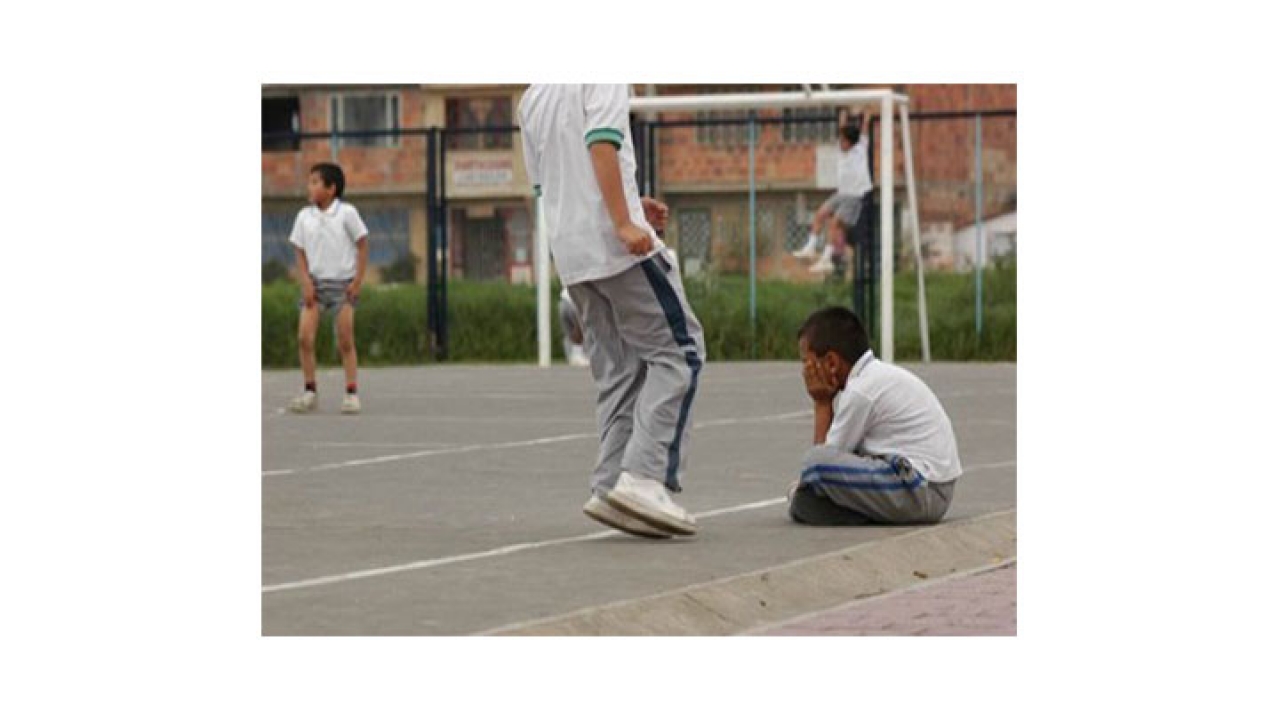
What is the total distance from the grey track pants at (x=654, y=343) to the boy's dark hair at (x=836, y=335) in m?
0.59

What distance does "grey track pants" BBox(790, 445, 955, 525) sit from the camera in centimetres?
845

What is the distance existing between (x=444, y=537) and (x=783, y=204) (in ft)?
68.2

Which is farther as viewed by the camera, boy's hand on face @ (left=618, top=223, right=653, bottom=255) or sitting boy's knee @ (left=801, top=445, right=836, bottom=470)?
sitting boy's knee @ (left=801, top=445, right=836, bottom=470)

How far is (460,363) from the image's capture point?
24.7m

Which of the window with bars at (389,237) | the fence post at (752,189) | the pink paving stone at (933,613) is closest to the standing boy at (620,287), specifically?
the pink paving stone at (933,613)

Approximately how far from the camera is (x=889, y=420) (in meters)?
8.47

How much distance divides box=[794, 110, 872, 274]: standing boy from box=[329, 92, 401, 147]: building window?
411 centimetres

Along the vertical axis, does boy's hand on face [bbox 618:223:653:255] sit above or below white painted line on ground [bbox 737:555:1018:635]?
above

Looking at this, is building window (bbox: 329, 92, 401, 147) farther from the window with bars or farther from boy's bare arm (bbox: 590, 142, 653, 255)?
boy's bare arm (bbox: 590, 142, 653, 255)

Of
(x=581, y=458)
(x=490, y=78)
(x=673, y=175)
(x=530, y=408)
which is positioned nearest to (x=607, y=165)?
(x=490, y=78)

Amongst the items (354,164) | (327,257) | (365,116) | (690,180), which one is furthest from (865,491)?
(365,116)

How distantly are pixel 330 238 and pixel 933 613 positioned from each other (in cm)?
908

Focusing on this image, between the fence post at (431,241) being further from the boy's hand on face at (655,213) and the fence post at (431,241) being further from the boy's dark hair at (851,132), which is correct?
the boy's hand on face at (655,213)

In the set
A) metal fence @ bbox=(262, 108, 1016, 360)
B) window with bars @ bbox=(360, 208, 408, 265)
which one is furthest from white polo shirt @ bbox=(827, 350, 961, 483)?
window with bars @ bbox=(360, 208, 408, 265)
